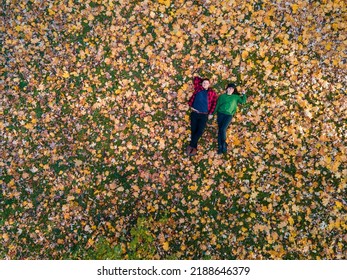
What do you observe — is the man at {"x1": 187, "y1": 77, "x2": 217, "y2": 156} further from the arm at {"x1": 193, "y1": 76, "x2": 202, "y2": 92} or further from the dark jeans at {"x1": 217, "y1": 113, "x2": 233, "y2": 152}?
the dark jeans at {"x1": 217, "y1": 113, "x2": 233, "y2": 152}

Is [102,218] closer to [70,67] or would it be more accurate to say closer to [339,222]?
[70,67]

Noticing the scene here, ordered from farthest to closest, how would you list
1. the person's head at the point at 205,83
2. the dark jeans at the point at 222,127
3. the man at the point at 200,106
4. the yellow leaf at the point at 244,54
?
the yellow leaf at the point at 244,54 → the dark jeans at the point at 222,127 → the man at the point at 200,106 → the person's head at the point at 205,83

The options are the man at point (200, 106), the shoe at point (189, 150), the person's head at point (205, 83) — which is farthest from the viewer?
the shoe at point (189, 150)

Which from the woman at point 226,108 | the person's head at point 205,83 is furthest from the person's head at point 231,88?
the person's head at point 205,83

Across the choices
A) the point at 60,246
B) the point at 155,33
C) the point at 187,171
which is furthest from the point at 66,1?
the point at 60,246

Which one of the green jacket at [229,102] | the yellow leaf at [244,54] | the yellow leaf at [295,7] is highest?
the yellow leaf at [295,7]

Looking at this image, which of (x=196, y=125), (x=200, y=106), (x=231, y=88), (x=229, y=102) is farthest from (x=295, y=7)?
(x=196, y=125)

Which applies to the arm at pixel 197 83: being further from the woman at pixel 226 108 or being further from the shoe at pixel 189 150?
the shoe at pixel 189 150
